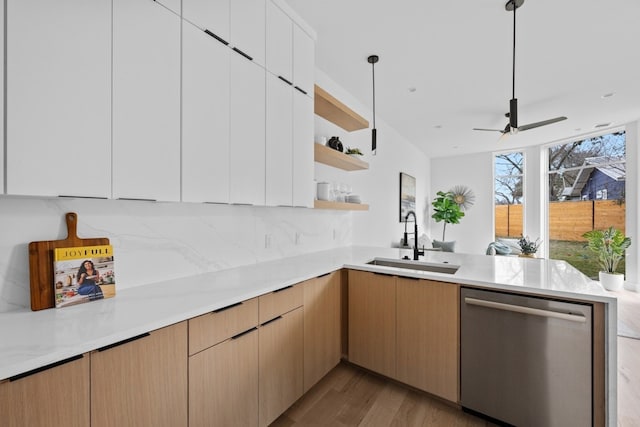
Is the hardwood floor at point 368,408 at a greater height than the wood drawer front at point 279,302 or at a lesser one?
lesser

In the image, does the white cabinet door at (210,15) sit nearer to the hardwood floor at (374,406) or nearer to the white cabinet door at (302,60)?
the white cabinet door at (302,60)

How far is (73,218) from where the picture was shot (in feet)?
3.88

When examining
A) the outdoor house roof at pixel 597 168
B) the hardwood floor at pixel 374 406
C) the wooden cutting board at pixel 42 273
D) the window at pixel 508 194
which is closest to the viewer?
the wooden cutting board at pixel 42 273

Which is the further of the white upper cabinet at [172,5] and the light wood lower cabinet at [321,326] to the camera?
the light wood lower cabinet at [321,326]

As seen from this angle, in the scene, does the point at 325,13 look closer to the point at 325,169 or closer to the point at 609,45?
the point at 325,169

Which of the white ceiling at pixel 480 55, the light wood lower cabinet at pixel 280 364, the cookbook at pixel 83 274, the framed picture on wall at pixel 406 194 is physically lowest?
the light wood lower cabinet at pixel 280 364

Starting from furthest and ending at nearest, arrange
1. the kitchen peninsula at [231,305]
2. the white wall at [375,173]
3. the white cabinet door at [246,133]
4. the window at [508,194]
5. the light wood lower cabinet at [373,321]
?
the window at [508,194] → the white wall at [375,173] → the light wood lower cabinet at [373,321] → the white cabinet door at [246,133] → the kitchen peninsula at [231,305]

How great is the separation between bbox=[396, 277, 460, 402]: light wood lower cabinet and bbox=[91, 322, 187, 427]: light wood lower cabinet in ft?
4.40

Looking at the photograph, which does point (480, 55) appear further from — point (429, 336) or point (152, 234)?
point (152, 234)

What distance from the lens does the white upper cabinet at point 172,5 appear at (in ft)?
4.02

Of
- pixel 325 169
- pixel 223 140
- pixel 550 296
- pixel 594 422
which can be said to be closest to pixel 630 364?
pixel 594 422

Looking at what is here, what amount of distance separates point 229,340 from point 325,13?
2239 millimetres

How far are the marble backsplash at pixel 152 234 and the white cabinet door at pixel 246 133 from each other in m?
0.29

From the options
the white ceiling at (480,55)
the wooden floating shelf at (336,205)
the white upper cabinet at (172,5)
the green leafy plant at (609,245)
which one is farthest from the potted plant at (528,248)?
the white upper cabinet at (172,5)
